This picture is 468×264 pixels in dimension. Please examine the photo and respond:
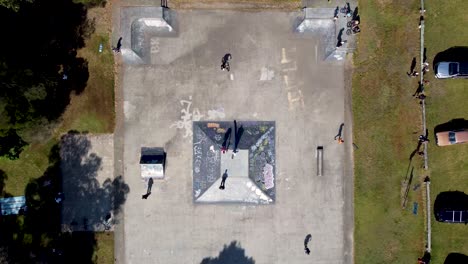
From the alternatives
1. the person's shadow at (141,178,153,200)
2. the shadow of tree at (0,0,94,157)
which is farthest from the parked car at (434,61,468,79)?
the shadow of tree at (0,0,94,157)

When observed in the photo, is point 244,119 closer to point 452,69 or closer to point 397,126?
point 397,126

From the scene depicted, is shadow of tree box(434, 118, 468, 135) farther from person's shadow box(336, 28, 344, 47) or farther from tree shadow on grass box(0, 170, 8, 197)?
tree shadow on grass box(0, 170, 8, 197)

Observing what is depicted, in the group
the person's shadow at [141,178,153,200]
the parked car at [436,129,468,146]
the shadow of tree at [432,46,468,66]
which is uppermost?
the shadow of tree at [432,46,468,66]

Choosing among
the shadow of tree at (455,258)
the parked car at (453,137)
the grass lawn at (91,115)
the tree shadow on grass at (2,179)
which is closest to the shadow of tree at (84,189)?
the grass lawn at (91,115)

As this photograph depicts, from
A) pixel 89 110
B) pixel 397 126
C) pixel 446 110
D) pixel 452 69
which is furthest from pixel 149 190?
pixel 452 69

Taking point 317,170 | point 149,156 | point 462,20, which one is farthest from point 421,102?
point 149,156

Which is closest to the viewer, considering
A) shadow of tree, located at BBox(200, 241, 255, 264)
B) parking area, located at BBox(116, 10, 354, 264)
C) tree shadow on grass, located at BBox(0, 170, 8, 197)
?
tree shadow on grass, located at BBox(0, 170, 8, 197)
